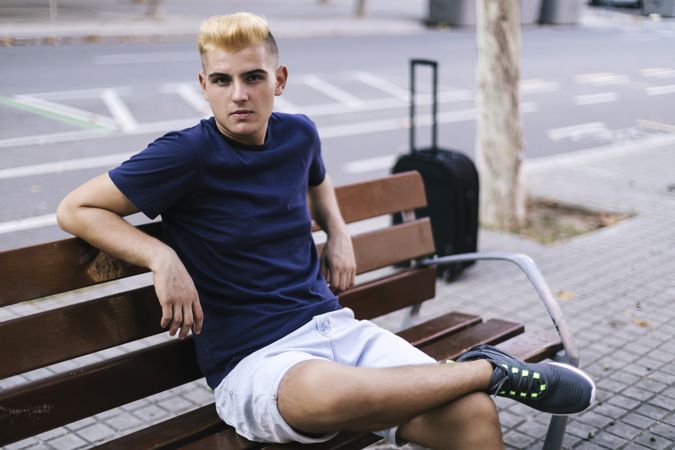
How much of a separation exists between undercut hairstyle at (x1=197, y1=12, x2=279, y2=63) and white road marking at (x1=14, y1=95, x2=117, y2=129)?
7.52 m

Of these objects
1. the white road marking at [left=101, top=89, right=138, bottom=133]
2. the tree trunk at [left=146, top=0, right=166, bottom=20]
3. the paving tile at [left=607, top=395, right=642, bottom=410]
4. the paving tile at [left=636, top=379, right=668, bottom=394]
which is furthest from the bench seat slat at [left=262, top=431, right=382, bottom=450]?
the tree trunk at [left=146, top=0, right=166, bottom=20]

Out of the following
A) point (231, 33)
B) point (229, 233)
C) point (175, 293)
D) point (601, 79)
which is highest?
point (231, 33)

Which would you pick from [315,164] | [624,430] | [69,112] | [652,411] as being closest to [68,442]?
[315,164]

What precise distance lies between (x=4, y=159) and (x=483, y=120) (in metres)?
4.28

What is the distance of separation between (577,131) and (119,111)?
255 inches

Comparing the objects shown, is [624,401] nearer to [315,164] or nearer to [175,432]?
[315,164]

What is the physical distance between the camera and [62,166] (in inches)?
327

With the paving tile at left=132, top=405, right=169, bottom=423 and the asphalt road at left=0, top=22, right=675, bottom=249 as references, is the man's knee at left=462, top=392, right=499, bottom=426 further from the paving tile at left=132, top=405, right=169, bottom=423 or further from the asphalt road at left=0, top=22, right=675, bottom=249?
the asphalt road at left=0, top=22, right=675, bottom=249

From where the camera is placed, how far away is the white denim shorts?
8.04 ft

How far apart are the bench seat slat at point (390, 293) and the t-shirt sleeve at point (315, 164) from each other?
1.81ft

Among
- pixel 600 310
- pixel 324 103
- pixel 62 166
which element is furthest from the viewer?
pixel 324 103

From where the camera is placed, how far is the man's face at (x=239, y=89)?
2.66 meters

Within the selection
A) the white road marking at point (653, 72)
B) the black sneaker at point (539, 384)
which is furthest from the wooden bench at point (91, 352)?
the white road marking at point (653, 72)

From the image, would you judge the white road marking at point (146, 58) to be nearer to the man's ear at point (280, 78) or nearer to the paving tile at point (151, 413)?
the paving tile at point (151, 413)
